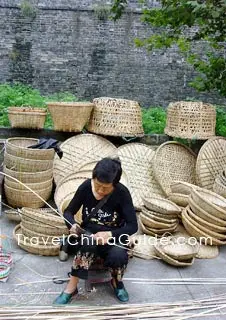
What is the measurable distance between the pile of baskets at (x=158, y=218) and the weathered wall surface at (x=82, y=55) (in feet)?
27.6

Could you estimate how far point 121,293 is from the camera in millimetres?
2748

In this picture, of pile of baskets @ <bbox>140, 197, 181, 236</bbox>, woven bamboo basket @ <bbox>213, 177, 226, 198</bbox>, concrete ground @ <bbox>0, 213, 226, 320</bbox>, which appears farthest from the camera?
woven bamboo basket @ <bbox>213, 177, 226, 198</bbox>

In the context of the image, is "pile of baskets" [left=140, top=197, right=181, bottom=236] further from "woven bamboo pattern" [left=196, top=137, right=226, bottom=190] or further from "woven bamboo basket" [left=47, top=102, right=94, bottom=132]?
"woven bamboo basket" [left=47, top=102, right=94, bottom=132]

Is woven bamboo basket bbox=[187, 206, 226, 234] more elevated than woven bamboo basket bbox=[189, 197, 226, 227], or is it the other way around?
woven bamboo basket bbox=[189, 197, 226, 227]

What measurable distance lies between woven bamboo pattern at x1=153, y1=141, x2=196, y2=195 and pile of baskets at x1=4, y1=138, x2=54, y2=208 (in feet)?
4.32

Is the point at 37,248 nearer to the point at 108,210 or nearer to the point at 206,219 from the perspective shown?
the point at 108,210

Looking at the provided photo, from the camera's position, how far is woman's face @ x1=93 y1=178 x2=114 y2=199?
2.59m

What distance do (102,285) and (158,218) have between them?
3.18ft

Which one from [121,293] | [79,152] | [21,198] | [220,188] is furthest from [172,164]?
[121,293]

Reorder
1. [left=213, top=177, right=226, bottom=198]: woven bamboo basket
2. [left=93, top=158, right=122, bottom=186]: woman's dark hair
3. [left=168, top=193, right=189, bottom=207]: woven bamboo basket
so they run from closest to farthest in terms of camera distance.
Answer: [left=93, top=158, right=122, bottom=186]: woman's dark hair < [left=168, top=193, right=189, bottom=207]: woven bamboo basket < [left=213, top=177, right=226, bottom=198]: woven bamboo basket

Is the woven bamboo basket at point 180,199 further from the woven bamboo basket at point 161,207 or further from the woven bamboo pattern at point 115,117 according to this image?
the woven bamboo pattern at point 115,117

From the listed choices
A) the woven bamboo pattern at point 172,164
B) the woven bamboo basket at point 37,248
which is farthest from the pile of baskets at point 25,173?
the woven bamboo pattern at point 172,164

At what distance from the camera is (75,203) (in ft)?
9.09

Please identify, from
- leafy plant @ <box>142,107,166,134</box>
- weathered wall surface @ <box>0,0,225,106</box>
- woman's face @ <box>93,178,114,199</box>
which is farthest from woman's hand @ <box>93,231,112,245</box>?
weathered wall surface @ <box>0,0,225,106</box>
